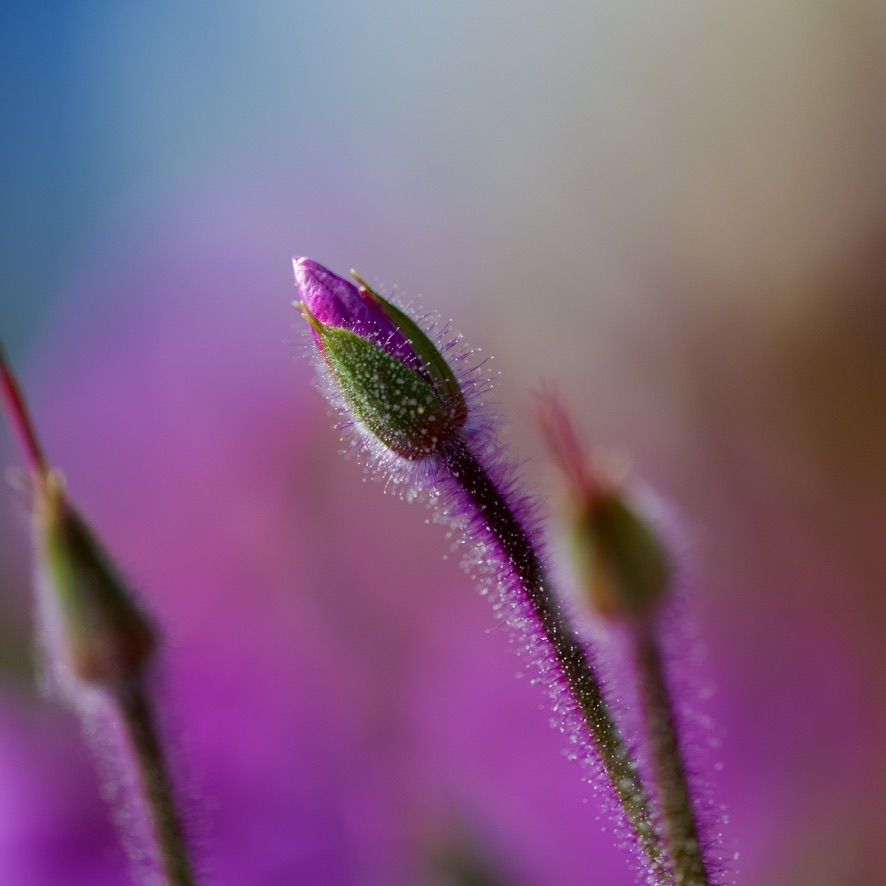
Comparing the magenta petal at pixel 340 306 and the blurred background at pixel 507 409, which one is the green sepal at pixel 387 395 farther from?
the blurred background at pixel 507 409

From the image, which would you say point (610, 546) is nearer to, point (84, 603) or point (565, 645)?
point (565, 645)

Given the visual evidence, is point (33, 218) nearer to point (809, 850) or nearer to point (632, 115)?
point (632, 115)

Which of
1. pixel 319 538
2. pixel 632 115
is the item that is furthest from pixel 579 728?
pixel 632 115

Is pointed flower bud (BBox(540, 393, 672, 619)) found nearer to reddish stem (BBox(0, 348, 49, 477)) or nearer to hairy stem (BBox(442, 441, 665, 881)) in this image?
hairy stem (BBox(442, 441, 665, 881))

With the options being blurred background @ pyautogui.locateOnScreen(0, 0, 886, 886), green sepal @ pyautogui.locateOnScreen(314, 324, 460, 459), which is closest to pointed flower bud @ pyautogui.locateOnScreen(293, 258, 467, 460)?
green sepal @ pyautogui.locateOnScreen(314, 324, 460, 459)

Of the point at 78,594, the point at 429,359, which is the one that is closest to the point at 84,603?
the point at 78,594

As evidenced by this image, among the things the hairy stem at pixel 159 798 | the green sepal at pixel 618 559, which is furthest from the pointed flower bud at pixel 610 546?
the hairy stem at pixel 159 798

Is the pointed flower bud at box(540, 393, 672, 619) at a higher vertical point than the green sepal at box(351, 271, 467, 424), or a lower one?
lower
